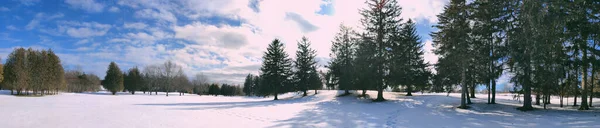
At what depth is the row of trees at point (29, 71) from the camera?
39938 millimetres

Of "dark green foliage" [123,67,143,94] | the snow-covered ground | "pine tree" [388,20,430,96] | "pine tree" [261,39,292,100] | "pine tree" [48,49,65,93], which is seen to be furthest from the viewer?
"dark green foliage" [123,67,143,94]

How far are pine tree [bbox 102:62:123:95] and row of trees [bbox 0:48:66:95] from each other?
1735cm

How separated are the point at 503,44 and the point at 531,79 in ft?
8.33

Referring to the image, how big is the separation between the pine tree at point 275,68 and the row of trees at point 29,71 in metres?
34.6

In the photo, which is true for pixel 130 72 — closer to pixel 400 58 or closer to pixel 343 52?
pixel 343 52

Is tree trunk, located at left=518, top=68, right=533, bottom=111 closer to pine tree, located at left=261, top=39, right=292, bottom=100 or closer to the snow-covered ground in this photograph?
the snow-covered ground

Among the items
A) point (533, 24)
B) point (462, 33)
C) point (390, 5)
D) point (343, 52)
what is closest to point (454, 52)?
point (462, 33)

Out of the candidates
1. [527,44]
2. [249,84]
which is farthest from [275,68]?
[249,84]

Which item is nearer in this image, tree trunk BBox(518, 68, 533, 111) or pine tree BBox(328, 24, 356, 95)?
tree trunk BBox(518, 68, 533, 111)

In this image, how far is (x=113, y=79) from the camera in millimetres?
62969

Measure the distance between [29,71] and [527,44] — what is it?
57513 mm

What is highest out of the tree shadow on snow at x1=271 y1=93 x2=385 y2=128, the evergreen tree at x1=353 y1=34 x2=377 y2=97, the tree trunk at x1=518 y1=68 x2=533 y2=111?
the evergreen tree at x1=353 y1=34 x2=377 y2=97

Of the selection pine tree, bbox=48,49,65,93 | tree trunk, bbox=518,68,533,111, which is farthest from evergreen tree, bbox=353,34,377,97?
pine tree, bbox=48,49,65,93

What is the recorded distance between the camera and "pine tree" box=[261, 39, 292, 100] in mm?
37281
